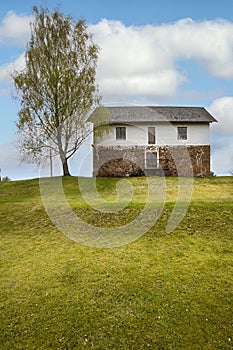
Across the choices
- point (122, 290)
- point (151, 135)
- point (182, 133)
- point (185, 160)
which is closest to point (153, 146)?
point (151, 135)

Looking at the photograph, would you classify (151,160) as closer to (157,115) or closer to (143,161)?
(143,161)

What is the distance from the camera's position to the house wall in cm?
3653

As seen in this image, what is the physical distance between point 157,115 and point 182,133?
3023 mm

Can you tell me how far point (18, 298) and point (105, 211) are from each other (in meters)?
8.40

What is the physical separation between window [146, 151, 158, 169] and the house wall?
1100 mm

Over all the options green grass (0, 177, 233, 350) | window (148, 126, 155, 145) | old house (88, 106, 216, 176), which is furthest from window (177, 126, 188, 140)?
green grass (0, 177, 233, 350)

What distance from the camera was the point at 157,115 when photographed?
37469 mm

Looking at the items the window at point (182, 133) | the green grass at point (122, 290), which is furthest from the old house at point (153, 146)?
the green grass at point (122, 290)

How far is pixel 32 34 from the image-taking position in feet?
111

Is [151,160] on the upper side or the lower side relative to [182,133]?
lower

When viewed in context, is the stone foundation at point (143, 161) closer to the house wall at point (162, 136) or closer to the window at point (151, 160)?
the window at point (151, 160)

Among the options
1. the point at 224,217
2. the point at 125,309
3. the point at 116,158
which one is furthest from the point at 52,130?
the point at 125,309

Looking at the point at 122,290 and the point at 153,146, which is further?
the point at 153,146

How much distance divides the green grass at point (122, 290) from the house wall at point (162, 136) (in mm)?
21529
